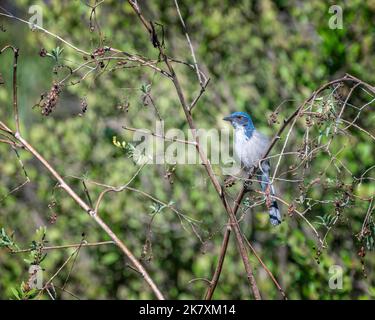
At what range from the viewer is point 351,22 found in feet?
17.1

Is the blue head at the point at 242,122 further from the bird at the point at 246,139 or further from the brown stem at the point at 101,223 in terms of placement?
the brown stem at the point at 101,223

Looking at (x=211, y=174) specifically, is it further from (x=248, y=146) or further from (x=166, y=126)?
(x=166, y=126)

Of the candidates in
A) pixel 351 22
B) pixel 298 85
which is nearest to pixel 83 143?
pixel 298 85

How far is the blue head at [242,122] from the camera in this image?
5.58 m

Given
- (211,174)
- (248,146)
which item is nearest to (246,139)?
(248,146)

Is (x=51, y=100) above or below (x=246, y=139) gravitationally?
below

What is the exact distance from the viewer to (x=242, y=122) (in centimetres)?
563

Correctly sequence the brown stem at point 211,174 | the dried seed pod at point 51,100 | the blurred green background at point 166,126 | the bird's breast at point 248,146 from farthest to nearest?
the blurred green background at point 166,126, the bird's breast at point 248,146, the dried seed pod at point 51,100, the brown stem at point 211,174

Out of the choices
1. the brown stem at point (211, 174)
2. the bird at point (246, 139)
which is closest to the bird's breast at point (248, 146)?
the bird at point (246, 139)

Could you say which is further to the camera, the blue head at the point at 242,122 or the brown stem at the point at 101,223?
the blue head at the point at 242,122

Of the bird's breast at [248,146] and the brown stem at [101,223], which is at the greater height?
the bird's breast at [248,146]

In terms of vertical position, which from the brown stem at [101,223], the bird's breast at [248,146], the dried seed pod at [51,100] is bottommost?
the brown stem at [101,223]

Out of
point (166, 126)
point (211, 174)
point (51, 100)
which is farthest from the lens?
point (166, 126)

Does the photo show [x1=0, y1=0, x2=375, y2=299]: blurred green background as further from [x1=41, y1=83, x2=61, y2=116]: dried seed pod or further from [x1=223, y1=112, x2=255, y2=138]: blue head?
[x1=41, y1=83, x2=61, y2=116]: dried seed pod
